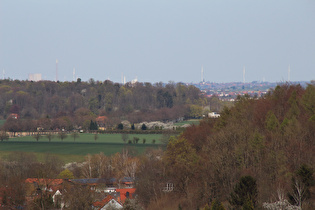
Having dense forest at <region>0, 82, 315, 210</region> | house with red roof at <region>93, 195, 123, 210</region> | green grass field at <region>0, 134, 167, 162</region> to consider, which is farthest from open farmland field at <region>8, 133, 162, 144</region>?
house with red roof at <region>93, 195, 123, 210</region>

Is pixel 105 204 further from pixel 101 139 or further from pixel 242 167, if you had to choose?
pixel 101 139

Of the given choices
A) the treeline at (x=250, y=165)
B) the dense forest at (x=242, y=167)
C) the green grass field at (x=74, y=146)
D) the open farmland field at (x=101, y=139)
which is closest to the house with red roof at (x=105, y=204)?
the dense forest at (x=242, y=167)

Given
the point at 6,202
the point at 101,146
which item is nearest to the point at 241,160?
the point at 6,202

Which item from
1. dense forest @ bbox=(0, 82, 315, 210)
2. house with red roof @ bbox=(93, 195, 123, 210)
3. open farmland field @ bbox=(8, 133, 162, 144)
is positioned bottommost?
open farmland field @ bbox=(8, 133, 162, 144)

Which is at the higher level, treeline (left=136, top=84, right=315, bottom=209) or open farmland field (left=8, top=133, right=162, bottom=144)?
treeline (left=136, top=84, right=315, bottom=209)

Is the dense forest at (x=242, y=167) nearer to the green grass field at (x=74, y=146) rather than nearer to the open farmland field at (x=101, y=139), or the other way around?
the green grass field at (x=74, y=146)

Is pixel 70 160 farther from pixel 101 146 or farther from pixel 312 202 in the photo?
pixel 312 202

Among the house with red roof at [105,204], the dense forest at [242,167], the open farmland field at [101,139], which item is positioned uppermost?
the dense forest at [242,167]

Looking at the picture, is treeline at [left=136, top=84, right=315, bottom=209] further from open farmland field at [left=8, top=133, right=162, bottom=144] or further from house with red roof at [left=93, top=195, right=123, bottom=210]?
open farmland field at [left=8, top=133, right=162, bottom=144]
